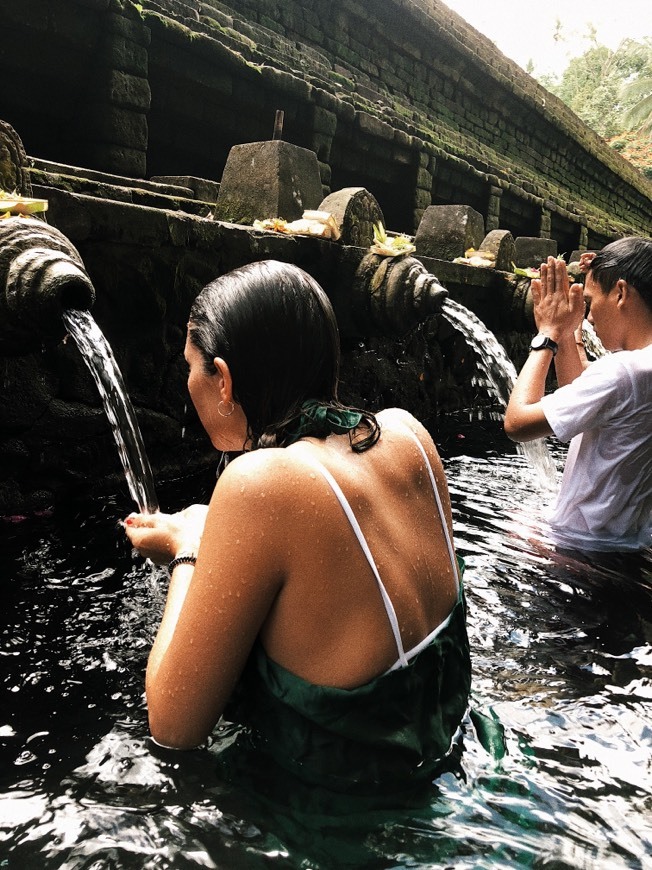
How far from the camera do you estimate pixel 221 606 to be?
1319 millimetres

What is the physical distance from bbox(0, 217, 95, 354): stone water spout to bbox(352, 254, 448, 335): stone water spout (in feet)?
8.63

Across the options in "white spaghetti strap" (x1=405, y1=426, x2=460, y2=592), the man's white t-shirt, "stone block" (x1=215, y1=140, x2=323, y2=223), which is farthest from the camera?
"stone block" (x1=215, y1=140, x2=323, y2=223)

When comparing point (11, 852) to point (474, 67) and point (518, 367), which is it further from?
point (474, 67)

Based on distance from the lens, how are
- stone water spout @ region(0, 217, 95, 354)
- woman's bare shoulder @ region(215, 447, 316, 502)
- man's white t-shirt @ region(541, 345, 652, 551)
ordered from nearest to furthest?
woman's bare shoulder @ region(215, 447, 316, 502) → stone water spout @ region(0, 217, 95, 354) → man's white t-shirt @ region(541, 345, 652, 551)

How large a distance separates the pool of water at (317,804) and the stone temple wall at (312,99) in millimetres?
4478

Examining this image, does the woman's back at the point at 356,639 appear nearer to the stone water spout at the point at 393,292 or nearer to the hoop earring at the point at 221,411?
the hoop earring at the point at 221,411

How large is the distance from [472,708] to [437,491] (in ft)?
2.09

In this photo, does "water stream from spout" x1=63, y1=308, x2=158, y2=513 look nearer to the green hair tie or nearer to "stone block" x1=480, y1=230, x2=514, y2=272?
the green hair tie

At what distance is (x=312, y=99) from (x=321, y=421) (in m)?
7.63

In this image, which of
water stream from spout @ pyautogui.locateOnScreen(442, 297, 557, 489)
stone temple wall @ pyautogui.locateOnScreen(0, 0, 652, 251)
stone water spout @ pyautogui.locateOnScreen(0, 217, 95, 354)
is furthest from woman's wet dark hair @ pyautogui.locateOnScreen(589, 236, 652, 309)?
stone temple wall @ pyautogui.locateOnScreen(0, 0, 652, 251)

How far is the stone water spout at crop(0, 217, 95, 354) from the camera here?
8.19ft

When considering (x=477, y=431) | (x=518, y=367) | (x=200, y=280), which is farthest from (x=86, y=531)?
(x=518, y=367)

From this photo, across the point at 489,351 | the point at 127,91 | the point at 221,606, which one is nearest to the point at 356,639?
the point at 221,606

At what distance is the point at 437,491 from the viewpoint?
158 centimetres
